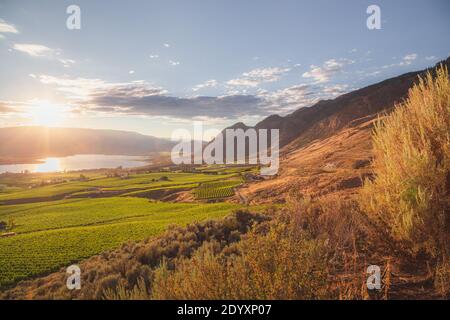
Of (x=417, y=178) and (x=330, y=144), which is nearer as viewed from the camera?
(x=417, y=178)

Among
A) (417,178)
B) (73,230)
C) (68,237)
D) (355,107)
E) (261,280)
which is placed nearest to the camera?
(261,280)

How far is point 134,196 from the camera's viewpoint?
201 ft

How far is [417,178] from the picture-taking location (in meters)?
6.56

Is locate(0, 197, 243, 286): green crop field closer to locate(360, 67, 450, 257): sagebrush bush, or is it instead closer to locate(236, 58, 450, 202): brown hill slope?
locate(236, 58, 450, 202): brown hill slope

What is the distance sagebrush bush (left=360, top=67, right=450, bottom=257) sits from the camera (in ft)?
21.0

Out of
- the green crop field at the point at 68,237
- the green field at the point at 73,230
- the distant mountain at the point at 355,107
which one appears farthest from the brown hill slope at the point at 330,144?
the green crop field at the point at 68,237

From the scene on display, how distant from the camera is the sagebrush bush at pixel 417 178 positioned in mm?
6406

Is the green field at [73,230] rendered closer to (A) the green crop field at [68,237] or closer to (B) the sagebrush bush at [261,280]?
(A) the green crop field at [68,237]

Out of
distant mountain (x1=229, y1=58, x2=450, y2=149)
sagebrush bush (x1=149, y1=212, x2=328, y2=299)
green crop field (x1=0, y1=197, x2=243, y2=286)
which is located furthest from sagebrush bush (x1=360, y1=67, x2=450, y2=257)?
distant mountain (x1=229, y1=58, x2=450, y2=149)

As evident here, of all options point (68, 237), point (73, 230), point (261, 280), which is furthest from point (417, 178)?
point (73, 230)

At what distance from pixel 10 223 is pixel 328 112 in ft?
448

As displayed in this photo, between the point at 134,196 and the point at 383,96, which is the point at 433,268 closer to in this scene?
the point at 134,196

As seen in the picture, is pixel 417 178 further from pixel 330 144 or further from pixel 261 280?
pixel 330 144
